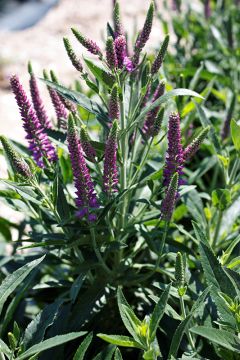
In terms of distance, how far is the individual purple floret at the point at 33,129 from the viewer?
208 centimetres

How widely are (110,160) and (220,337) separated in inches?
27.5

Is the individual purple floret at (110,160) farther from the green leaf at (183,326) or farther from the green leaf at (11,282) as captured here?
the green leaf at (183,326)

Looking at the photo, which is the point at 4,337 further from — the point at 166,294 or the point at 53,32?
the point at 53,32

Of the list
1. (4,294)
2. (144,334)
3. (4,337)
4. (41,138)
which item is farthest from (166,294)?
(4,337)

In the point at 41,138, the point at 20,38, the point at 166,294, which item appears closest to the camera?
the point at 166,294

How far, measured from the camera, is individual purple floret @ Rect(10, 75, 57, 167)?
2076mm

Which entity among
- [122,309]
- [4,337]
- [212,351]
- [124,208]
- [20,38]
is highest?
[20,38]

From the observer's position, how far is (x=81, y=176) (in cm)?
200

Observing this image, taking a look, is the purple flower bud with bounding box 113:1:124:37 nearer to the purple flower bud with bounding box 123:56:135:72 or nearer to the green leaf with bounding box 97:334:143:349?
the purple flower bud with bounding box 123:56:135:72

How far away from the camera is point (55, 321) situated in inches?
92.1

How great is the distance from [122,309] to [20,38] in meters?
6.21

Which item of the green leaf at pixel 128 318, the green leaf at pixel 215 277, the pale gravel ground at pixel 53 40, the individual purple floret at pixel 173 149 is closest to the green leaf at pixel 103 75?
the individual purple floret at pixel 173 149

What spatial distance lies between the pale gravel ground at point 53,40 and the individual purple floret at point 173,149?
334 centimetres

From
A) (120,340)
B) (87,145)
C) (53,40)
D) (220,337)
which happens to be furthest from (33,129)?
(53,40)
